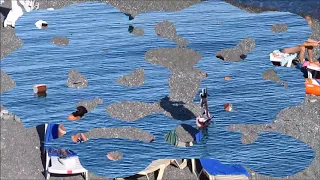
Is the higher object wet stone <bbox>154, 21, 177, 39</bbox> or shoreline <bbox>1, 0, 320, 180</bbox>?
wet stone <bbox>154, 21, 177, 39</bbox>

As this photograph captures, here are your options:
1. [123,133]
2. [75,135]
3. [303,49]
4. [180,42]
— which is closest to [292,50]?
[303,49]

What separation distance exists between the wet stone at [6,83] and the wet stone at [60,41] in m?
1.13

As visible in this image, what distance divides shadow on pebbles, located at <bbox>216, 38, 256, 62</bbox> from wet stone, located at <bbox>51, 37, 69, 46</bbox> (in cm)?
289

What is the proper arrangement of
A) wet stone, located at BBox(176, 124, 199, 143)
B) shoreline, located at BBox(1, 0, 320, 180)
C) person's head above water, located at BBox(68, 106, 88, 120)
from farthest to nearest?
person's head above water, located at BBox(68, 106, 88, 120)
shoreline, located at BBox(1, 0, 320, 180)
wet stone, located at BBox(176, 124, 199, 143)

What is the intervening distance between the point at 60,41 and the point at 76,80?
131 cm

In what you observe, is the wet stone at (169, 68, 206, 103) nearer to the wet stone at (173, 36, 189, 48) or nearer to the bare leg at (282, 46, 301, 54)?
the wet stone at (173, 36, 189, 48)

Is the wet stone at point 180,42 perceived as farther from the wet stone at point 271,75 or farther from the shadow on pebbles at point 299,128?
the shadow on pebbles at point 299,128

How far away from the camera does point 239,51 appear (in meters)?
10.0

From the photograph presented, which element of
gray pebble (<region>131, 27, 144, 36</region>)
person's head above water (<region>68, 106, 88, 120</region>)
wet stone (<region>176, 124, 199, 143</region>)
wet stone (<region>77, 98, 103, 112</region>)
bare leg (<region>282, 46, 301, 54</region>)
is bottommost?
wet stone (<region>176, 124, 199, 143</region>)

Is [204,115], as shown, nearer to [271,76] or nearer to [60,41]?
[271,76]

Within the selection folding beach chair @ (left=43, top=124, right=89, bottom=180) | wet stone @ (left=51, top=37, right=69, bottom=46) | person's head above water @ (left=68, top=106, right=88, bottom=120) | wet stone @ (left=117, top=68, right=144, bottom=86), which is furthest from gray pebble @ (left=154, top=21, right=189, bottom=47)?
folding beach chair @ (left=43, top=124, right=89, bottom=180)

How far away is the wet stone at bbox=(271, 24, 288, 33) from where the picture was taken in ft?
33.8

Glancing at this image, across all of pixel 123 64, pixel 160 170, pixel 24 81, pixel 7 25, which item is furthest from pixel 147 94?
pixel 7 25

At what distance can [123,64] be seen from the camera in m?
9.47
